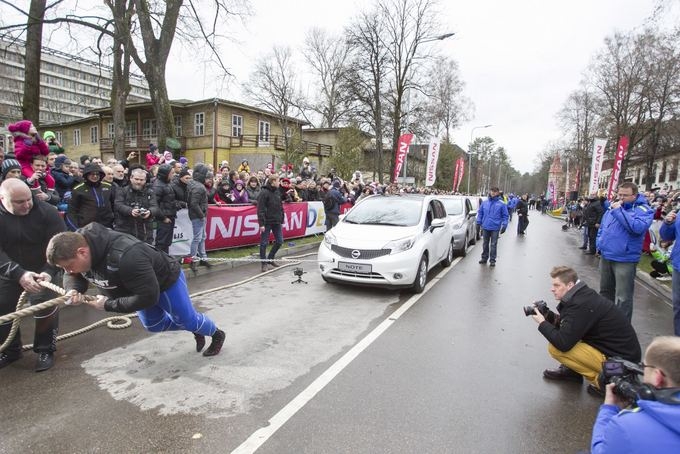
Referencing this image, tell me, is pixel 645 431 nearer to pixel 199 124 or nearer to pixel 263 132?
pixel 199 124

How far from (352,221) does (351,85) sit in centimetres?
2322

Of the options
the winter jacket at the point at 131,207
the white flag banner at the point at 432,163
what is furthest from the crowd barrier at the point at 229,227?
the white flag banner at the point at 432,163

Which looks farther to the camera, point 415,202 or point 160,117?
point 160,117

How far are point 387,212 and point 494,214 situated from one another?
3501mm

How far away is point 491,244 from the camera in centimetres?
991

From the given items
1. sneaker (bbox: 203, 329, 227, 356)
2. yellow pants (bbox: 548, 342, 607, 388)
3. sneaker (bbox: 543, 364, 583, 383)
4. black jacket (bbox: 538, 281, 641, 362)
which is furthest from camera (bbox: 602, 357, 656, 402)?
sneaker (bbox: 203, 329, 227, 356)

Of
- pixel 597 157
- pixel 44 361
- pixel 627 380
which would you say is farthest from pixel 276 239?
pixel 597 157

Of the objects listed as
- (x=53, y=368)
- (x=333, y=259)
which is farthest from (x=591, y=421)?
(x=53, y=368)

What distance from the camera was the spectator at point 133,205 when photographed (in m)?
6.50

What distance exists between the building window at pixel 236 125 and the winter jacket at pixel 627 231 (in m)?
32.5

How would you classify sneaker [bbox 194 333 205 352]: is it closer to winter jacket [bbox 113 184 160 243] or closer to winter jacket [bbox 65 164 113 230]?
winter jacket [bbox 65 164 113 230]

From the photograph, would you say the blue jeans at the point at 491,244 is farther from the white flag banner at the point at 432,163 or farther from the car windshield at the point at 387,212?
the white flag banner at the point at 432,163

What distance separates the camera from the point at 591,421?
3.20 metres

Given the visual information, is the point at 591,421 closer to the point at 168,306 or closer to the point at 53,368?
the point at 168,306
